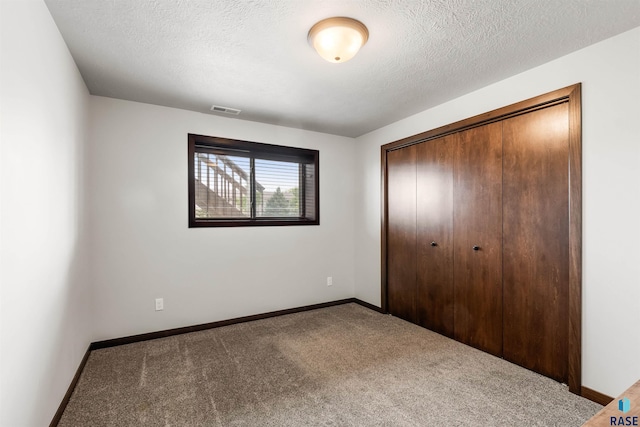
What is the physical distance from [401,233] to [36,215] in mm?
3250

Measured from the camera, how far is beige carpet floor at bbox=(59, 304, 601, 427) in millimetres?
1913

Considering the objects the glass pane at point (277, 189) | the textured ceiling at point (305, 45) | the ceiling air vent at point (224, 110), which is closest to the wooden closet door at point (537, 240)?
the textured ceiling at point (305, 45)

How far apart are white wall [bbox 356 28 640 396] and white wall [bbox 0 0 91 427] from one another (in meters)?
3.22

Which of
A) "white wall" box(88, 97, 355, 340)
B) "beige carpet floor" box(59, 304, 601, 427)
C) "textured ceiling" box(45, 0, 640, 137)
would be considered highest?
"textured ceiling" box(45, 0, 640, 137)

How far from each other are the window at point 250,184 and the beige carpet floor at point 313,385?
4.44 feet

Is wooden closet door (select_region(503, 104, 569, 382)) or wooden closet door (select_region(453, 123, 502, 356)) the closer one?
wooden closet door (select_region(503, 104, 569, 382))

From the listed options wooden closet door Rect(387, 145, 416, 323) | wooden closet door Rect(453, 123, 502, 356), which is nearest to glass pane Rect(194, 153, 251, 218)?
wooden closet door Rect(387, 145, 416, 323)

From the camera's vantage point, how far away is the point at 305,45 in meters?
2.11

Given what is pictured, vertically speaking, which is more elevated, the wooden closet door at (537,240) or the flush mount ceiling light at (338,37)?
the flush mount ceiling light at (338,37)

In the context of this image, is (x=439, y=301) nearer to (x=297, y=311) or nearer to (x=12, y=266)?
(x=297, y=311)

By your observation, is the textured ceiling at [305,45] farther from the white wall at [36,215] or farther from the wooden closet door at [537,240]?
the wooden closet door at [537,240]

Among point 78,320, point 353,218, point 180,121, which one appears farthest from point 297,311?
point 180,121

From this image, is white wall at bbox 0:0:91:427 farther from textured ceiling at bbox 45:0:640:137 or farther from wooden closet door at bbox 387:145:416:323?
wooden closet door at bbox 387:145:416:323

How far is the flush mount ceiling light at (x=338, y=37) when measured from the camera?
1.84m
